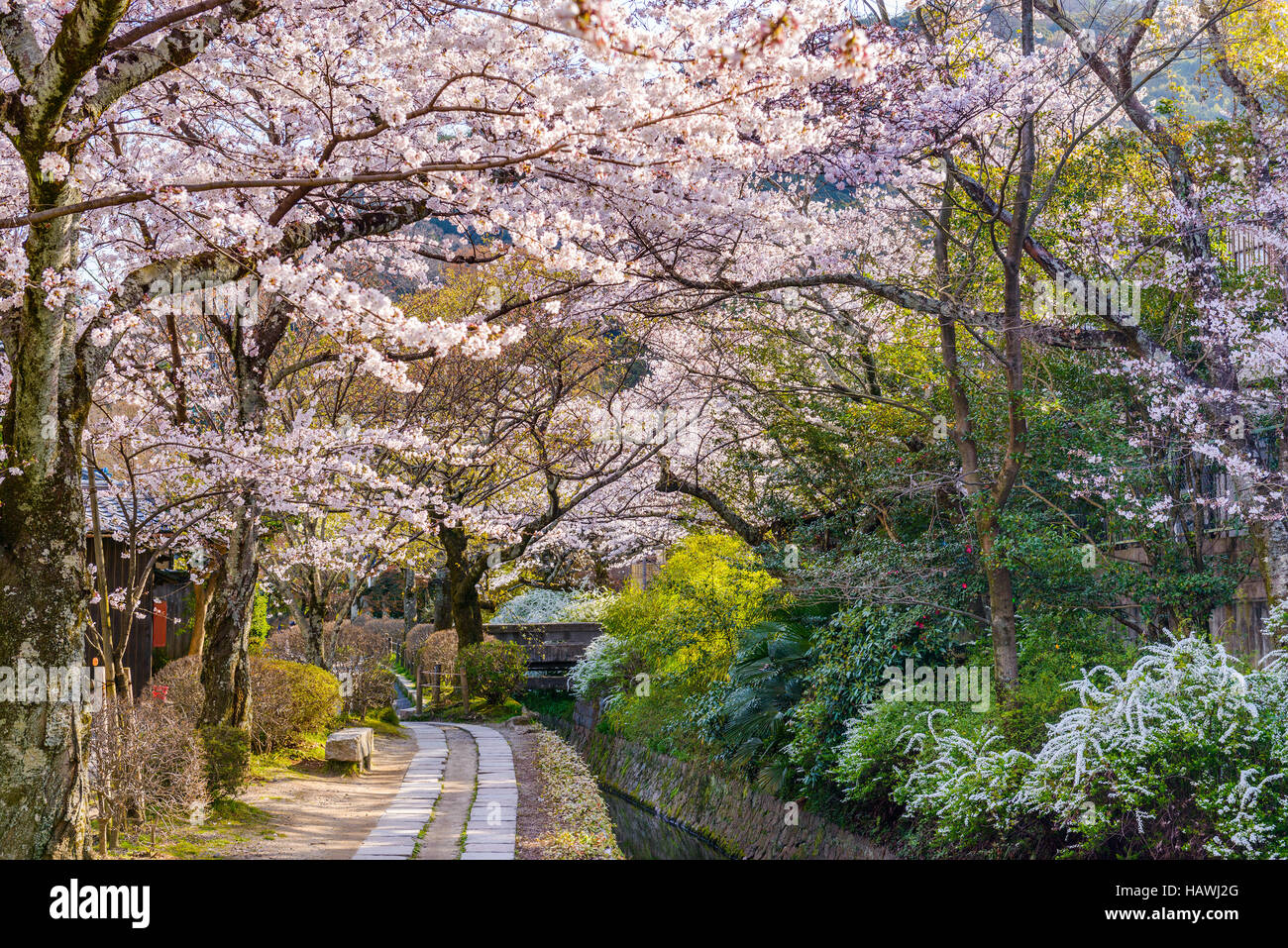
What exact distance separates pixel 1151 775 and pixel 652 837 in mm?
6434

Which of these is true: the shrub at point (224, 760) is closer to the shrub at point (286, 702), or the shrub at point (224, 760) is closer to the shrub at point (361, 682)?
the shrub at point (286, 702)

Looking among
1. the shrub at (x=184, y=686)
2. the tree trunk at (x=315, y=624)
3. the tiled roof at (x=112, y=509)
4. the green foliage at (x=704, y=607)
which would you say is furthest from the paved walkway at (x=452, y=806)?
the tiled roof at (x=112, y=509)

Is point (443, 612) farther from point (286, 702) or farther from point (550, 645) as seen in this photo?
point (286, 702)

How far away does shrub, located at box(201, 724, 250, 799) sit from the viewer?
8.19m

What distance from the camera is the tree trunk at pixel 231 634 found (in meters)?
9.26

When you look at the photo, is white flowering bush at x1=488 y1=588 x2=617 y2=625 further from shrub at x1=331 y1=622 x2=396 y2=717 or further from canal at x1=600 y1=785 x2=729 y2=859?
canal at x1=600 y1=785 x2=729 y2=859

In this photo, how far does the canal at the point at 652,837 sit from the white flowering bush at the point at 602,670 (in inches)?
109

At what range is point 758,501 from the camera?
13664 millimetres

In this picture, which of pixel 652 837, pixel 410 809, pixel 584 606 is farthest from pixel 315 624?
pixel 584 606

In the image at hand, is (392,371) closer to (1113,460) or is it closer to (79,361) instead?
(79,361)

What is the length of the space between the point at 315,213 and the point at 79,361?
3.08 meters

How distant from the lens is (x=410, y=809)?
30.0ft

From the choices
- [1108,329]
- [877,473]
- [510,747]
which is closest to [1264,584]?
[1108,329]

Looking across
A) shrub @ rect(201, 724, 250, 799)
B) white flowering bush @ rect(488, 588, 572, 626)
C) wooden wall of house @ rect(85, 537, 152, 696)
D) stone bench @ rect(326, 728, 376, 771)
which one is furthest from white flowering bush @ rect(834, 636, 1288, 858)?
white flowering bush @ rect(488, 588, 572, 626)
